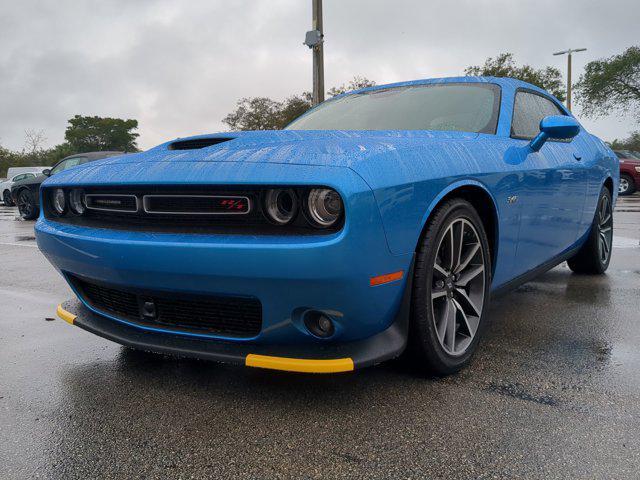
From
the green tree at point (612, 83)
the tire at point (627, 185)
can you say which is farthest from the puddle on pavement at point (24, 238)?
the green tree at point (612, 83)

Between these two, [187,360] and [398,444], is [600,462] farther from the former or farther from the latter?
[187,360]

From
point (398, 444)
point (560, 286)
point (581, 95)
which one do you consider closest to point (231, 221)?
point (398, 444)

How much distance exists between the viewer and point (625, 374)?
225 cm

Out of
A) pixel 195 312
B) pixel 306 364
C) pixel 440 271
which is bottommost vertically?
pixel 306 364

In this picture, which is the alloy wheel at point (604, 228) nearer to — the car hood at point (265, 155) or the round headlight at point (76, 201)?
the car hood at point (265, 155)

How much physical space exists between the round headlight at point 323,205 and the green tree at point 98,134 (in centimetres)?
7996

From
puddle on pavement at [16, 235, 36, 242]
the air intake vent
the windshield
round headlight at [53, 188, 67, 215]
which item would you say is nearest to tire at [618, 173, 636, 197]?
the windshield

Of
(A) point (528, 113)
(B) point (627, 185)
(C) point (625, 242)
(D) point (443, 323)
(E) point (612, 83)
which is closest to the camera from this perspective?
(D) point (443, 323)

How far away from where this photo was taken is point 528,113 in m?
3.20

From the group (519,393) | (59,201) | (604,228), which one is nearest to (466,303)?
(519,393)

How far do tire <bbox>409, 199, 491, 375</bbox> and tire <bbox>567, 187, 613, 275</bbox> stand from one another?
2.03 meters

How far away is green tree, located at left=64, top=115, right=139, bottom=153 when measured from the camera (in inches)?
2972

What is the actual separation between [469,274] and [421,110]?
1.02 metres

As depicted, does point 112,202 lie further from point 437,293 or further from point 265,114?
point 265,114
